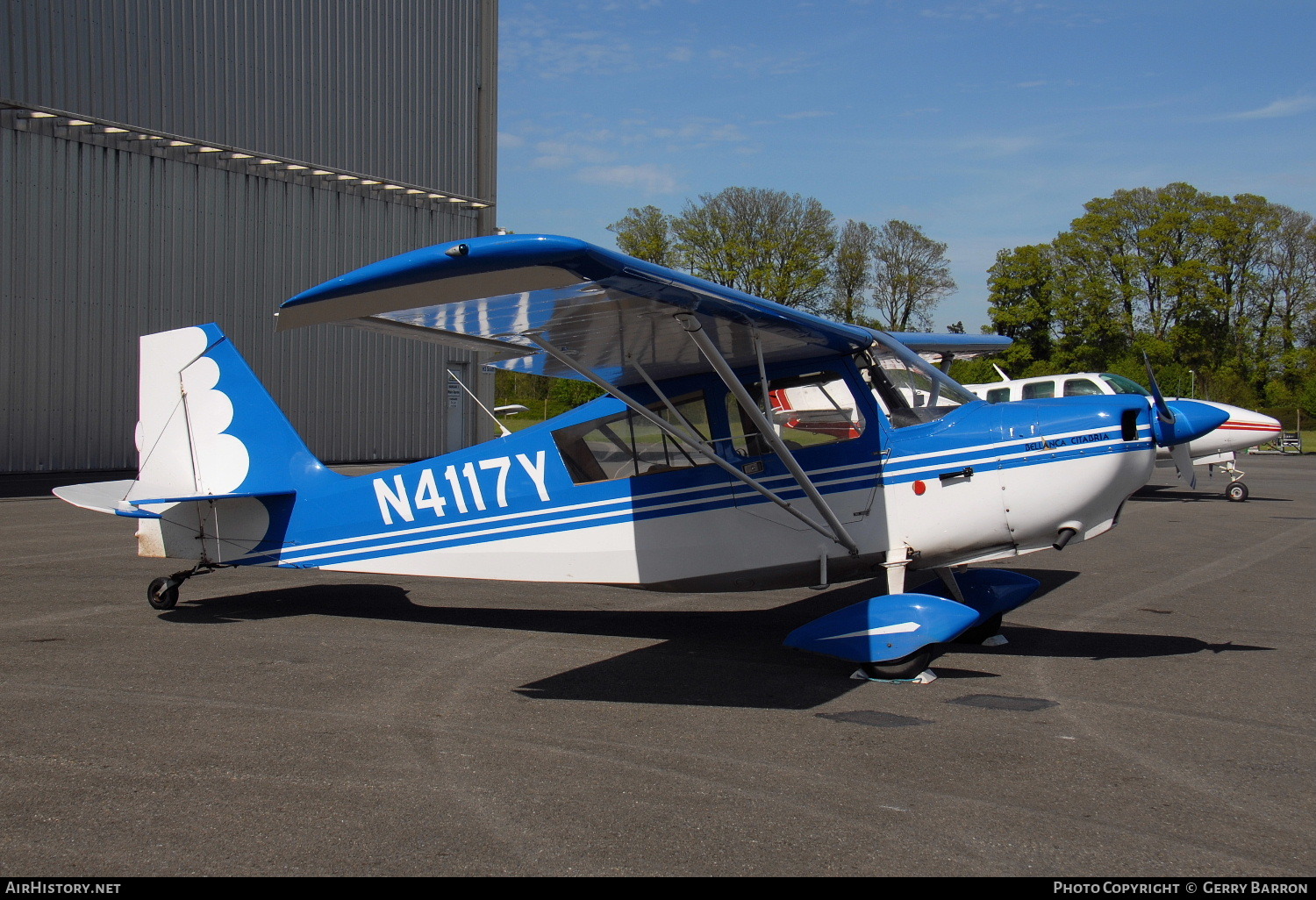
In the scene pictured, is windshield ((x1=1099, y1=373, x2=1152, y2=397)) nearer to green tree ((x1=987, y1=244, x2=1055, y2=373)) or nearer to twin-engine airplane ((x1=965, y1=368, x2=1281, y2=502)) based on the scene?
twin-engine airplane ((x1=965, y1=368, x2=1281, y2=502))

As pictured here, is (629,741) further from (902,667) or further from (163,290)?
(163,290)

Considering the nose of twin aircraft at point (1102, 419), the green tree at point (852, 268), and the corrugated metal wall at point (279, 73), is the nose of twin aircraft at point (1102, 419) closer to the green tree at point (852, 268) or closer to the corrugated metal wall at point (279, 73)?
the corrugated metal wall at point (279, 73)

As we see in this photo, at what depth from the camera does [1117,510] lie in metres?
6.15

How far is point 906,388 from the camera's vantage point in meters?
6.70

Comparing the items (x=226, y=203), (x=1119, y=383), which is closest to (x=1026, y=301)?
(x=1119, y=383)

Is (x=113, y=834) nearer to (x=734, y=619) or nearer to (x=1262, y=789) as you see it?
(x=1262, y=789)

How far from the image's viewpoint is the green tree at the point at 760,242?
57031 millimetres

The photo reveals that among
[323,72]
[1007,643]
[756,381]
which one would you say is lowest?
[1007,643]

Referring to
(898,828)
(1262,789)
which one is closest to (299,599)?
(898,828)

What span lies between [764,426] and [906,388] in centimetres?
123

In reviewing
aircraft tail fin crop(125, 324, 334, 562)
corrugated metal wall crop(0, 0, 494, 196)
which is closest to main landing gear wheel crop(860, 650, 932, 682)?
aircraft tail fin crop(125, 324, 334, 562)

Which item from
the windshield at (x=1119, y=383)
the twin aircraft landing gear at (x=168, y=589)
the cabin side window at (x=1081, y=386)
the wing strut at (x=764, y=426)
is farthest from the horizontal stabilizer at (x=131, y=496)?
the windshield at (x=1119, y=383)

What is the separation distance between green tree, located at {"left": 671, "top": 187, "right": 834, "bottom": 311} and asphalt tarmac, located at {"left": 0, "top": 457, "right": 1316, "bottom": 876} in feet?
163
